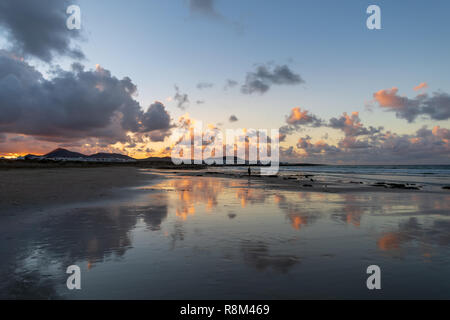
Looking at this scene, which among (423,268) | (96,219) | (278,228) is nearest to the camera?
(423,268)

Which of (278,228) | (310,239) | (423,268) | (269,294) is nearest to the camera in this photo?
(269,294)

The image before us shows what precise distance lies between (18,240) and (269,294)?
10171mm

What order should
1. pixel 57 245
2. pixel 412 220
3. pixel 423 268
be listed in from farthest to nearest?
1. pixel 412 220
2. pixel 57 245
3. pixel 423 268

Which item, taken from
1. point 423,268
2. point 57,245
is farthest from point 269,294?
point 57,245

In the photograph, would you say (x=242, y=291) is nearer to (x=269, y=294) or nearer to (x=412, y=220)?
(x=269, y=294)

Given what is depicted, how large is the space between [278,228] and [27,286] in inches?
398

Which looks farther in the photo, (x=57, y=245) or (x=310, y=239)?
(x=310, y=239)

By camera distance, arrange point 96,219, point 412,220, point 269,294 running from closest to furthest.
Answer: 1. point 269,294
2. point 96,219
3. point 412,220

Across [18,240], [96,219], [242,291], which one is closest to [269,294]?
[242,291]

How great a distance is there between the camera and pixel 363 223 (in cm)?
1483

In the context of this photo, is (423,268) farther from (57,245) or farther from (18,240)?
(18,240)
